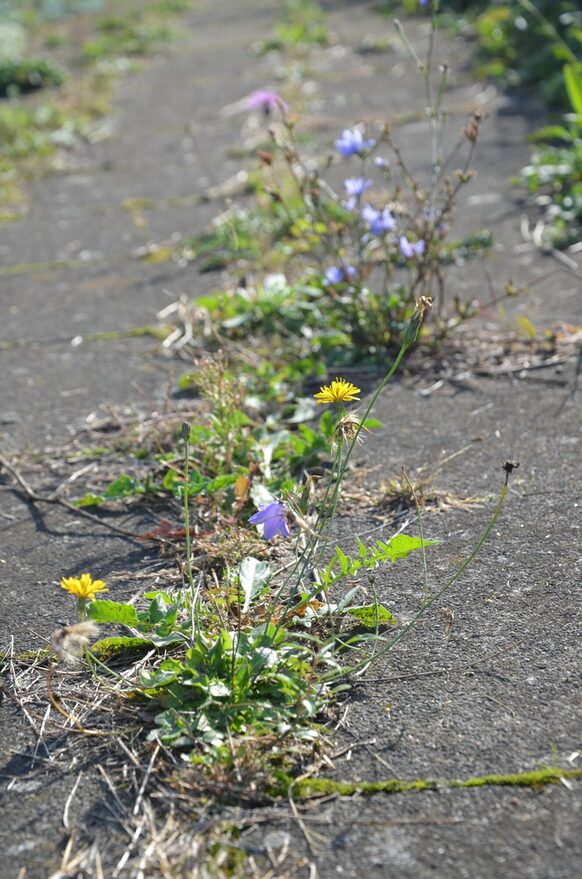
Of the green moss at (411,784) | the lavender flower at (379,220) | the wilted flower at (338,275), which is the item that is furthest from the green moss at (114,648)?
the lavender flower at (379,220)

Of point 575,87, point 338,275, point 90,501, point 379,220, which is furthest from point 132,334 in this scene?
point 575,87

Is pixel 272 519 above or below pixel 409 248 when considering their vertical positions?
above

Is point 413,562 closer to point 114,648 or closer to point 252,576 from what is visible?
point 252,576

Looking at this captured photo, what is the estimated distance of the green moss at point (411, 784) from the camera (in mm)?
1547

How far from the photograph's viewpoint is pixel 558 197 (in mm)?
4098

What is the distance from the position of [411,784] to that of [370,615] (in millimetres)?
443

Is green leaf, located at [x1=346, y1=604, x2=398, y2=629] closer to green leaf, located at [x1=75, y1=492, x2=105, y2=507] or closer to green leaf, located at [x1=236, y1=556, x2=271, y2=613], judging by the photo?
green leaf, located at [x1=236, y1=556, x2=271, y2=613]

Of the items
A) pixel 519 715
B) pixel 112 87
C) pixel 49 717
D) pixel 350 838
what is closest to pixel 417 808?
pixel 350 838

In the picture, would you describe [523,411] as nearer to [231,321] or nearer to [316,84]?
[231,321]

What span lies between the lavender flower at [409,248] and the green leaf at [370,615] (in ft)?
4.53

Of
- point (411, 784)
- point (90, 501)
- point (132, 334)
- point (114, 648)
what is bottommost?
point (132, 334)

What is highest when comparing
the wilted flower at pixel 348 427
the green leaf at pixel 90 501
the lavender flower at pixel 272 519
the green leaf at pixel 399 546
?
the wilted flower at pixel 348 427

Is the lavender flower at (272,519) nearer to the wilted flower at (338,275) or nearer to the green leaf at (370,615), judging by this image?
the green leaf at (370,615)

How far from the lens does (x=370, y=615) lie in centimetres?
197
